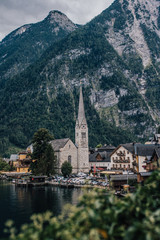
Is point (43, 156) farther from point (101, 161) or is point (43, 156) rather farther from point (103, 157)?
point (103, 157)

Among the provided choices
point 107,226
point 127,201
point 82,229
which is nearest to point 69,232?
point 82,229

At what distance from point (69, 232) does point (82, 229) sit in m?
0.53

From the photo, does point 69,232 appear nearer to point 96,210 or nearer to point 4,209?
point 96,210

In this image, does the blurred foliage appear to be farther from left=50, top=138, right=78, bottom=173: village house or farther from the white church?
the white church

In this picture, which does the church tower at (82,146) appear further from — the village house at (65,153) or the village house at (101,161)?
the village house at (101,161)

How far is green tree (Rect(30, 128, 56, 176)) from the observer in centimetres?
9956

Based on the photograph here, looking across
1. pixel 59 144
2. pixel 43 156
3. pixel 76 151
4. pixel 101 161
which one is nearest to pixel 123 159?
pixel 101 161

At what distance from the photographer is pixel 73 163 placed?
11688 cm

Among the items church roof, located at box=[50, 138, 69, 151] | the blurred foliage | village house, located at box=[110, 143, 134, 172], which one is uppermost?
church roof, located at box=[50, 138, 69, 151]

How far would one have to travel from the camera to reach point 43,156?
100 m

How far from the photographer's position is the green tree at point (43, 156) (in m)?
99.6

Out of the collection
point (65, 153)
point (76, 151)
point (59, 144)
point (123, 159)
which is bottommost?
point (123, 159)

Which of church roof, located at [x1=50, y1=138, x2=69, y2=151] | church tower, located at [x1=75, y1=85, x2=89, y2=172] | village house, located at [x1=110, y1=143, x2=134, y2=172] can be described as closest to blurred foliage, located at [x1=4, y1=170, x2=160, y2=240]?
village house, located at [x1=110, y1=143, x2=134, y2=172]

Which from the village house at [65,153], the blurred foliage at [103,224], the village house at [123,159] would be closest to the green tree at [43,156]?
the village house at [65,153]
